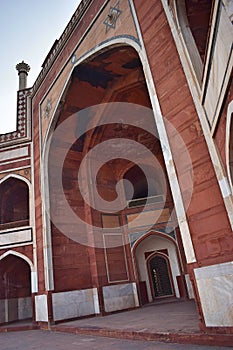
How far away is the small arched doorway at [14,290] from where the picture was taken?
7.92 metres

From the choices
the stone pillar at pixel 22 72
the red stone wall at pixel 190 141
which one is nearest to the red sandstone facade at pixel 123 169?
the red stone wall at pixel 190 141

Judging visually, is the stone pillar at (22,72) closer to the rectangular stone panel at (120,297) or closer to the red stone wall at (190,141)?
the red stone wall at (190,141)

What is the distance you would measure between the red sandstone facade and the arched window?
0.14ft

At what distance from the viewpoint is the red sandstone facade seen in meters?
2.96

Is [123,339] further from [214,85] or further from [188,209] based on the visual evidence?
[214,85]

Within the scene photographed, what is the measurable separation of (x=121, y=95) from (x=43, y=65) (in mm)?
2686

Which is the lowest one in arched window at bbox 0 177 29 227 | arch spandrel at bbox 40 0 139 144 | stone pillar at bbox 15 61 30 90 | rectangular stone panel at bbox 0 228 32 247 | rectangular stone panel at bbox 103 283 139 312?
rectangular stone panel at bbox 103 283 139 312

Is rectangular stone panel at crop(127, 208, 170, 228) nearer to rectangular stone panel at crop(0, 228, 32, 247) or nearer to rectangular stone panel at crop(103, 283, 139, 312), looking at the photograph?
rectangular stone panel at crop(103, 283, 139, 312)

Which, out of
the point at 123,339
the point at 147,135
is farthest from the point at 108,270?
the point at 147,135

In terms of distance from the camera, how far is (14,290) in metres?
8.43

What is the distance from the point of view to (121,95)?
7.31 metres

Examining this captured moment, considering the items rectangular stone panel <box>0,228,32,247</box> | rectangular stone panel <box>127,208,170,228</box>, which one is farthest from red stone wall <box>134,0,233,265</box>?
rectangular stone panel <box>0,228,32,247</box>

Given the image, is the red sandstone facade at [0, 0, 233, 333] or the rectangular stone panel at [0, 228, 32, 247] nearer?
the red sandstone facade at [0, 0, 233, 333]

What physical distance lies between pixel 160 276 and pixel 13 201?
5528mm
